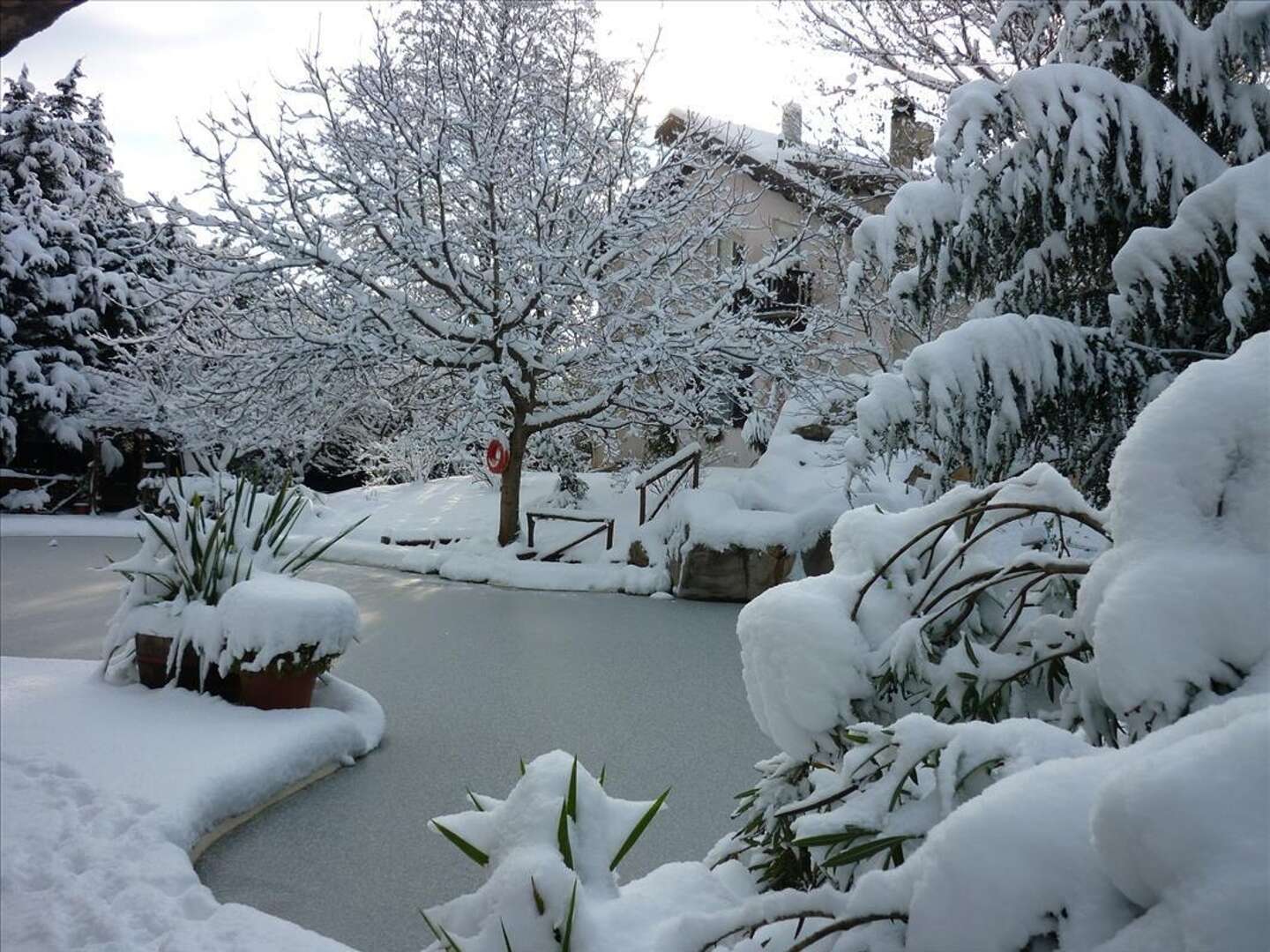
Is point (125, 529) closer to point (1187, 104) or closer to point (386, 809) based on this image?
point (386, 809)

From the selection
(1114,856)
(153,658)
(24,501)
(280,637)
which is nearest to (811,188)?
(280,637)

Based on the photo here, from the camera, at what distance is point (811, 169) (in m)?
15.6

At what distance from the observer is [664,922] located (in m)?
1.41

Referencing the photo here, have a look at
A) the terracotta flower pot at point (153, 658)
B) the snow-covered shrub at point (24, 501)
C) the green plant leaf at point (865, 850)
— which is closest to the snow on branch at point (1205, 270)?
the green plant leaf at point (865, 850)

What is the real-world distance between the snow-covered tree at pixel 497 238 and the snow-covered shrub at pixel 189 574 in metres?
5.77

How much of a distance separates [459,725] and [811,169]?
40.3 ft

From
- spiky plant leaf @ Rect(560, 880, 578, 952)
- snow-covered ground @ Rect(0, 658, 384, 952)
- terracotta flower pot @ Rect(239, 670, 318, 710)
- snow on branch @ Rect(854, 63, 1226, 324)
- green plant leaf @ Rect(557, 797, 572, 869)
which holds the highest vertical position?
snow on branch @ Rect(854, 63, 1226, 324)

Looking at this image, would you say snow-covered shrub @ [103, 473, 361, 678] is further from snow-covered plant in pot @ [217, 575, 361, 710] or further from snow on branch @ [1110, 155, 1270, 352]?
snow on branch @ [1110, 155, 1270, 352]

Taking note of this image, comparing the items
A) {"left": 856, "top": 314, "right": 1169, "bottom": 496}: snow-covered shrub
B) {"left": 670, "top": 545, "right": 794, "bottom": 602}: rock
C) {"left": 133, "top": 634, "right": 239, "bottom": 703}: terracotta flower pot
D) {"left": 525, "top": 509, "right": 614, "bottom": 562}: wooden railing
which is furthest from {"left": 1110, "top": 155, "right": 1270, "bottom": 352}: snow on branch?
{"left": 525, "top": 509, "right": 614, "bottom": 562}: wooden railing

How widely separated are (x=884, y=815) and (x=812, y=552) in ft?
29.1

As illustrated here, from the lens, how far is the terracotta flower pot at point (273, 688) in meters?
4.94

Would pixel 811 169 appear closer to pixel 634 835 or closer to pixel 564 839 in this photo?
pixel 634 835

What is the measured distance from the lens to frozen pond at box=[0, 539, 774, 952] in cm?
357

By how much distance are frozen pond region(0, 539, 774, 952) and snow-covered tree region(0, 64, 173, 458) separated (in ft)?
26.4
